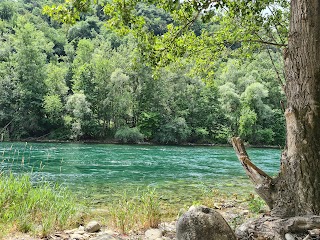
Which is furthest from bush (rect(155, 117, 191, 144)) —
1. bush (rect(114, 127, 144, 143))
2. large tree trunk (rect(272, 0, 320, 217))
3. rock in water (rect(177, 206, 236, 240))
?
large tree trunk (rect(272, 0, 320, 217))

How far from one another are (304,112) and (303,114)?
28 millimetres

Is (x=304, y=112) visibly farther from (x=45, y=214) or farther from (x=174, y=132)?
(x=174, y=132)

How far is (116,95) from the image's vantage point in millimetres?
51219

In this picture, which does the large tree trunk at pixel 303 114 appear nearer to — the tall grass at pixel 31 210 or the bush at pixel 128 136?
the tall grass at pixel 31 210

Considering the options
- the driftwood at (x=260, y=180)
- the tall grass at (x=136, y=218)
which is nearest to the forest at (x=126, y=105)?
the tall grass at (x=136, y=218)

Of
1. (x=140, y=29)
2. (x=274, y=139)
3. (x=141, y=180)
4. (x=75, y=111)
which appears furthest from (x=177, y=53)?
(x=274, y=139)

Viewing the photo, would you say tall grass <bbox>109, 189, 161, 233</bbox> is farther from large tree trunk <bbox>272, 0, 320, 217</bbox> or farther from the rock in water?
large tree trunk <bbox>272, 0, 320, 217</bbox>

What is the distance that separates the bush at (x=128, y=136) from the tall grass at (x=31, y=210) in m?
40.6

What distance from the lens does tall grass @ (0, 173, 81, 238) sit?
4.98 m

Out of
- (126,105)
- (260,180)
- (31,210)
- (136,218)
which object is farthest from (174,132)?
(260,180)

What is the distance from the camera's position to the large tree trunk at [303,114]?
152 inches

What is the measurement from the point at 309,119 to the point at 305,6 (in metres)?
1.41

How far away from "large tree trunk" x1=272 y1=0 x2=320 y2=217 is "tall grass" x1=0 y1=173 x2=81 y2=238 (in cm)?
379

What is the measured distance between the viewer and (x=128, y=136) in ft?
154
